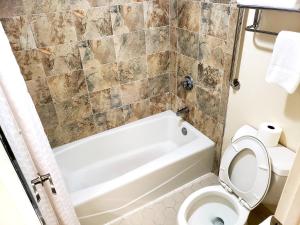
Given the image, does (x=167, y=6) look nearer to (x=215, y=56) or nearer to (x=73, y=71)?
(x=215, y=56)

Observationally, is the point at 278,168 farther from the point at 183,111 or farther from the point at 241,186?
the point at 183,111

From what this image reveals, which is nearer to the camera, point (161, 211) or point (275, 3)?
point (275, 3)

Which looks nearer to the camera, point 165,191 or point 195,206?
point 195,206

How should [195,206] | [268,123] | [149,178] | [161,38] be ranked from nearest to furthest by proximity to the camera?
[268,123]
[195,206]
[149,178]
[161,38]

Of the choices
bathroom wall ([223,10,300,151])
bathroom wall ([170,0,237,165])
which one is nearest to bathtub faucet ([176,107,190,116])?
bathroom wall ([170,0,237,165])

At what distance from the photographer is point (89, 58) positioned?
1.84 meters

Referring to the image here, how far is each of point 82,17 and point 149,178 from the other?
134cm

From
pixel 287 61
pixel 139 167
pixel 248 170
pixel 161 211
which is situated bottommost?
pixel 161 211

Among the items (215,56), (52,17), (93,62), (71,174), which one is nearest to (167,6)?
(215,56)

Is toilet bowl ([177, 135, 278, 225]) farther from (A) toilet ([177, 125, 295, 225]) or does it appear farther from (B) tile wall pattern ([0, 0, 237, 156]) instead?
(B) tile wall pattern ([0, 0, 237, 156])

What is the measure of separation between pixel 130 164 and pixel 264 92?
1.39 m

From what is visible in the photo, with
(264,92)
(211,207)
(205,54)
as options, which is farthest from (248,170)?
(205,54)

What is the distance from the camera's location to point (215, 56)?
167 cm

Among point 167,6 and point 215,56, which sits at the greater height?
point 167,6
